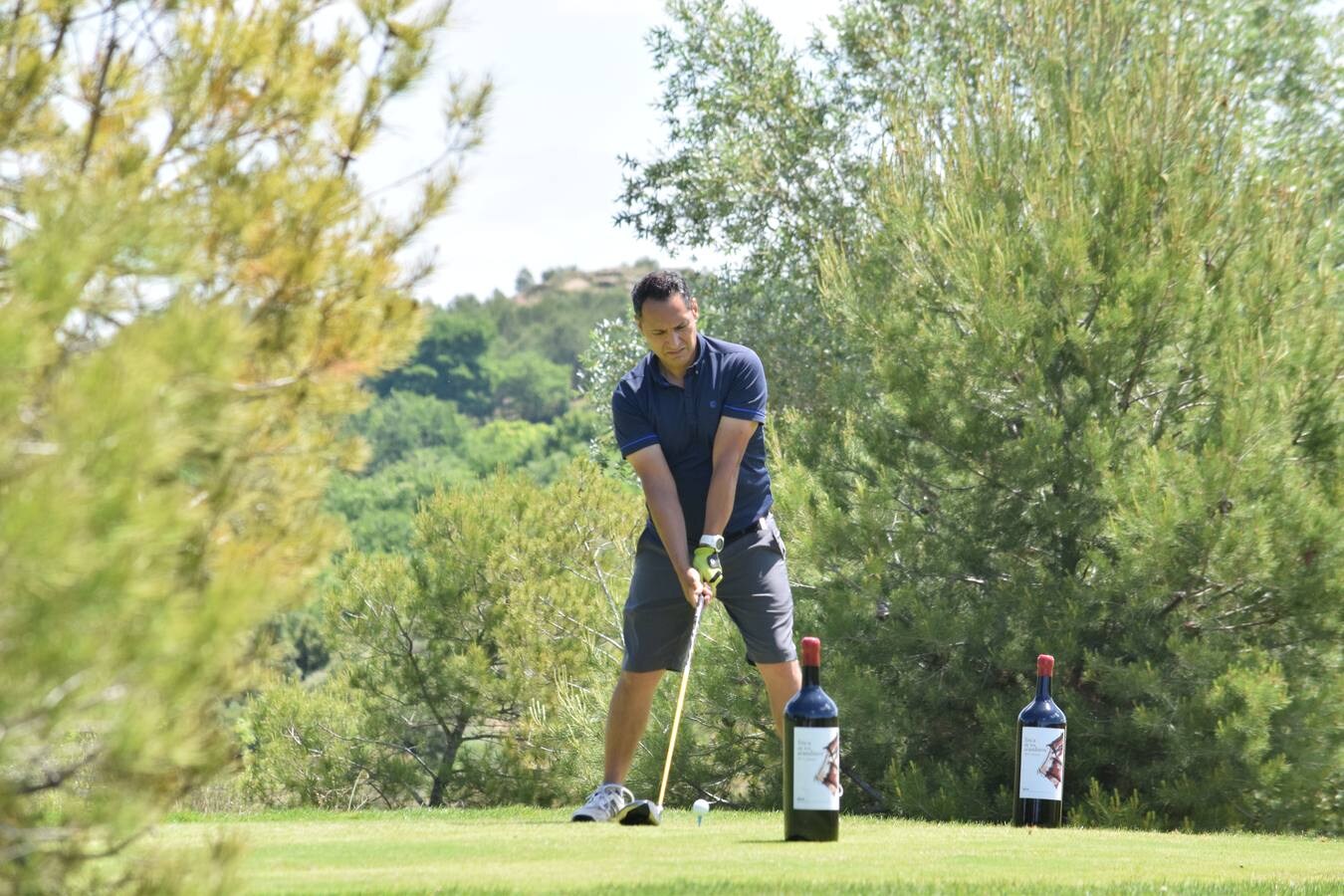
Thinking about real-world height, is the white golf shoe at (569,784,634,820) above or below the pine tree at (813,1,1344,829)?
below

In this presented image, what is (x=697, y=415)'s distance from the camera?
6.48 metres

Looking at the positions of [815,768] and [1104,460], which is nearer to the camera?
[815,768]

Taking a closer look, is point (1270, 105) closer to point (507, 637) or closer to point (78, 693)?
point (507, 637)

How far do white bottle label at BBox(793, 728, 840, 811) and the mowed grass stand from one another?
151 millimetres

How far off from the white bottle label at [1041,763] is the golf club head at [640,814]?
5.21ft

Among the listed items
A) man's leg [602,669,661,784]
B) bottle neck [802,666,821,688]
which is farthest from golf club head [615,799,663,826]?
bottle neck [802,666,821,688]

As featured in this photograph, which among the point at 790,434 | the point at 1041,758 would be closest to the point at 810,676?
the point at 1041,758

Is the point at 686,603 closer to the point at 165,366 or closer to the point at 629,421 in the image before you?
the point at 629,421

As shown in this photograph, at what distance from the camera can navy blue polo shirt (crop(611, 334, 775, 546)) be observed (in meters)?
6.44

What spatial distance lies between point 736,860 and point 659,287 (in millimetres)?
2409

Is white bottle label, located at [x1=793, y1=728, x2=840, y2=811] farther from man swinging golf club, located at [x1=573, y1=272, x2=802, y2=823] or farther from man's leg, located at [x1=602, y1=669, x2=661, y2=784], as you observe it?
man's leg, located at [x1=602, y1=669, x2=661, y2=784]

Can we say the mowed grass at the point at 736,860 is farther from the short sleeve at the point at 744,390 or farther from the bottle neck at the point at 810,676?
the short sleeve at the point at 744,390

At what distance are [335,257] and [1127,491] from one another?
6295 millimetres

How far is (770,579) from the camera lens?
21.4 ft
